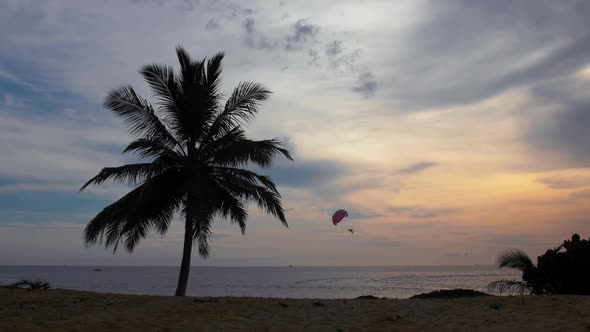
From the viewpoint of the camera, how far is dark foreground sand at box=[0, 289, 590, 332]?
1030cm

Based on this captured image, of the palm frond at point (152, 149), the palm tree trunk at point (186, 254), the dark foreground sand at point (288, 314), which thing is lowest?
the dark foreground sand at point (288, 314)

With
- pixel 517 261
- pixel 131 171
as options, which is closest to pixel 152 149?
pixel 131 171

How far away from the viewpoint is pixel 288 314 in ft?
39.4

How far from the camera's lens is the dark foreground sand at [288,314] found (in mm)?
10297

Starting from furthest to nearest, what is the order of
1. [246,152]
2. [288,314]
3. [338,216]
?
[338,216]
[246,152]
[288,314]

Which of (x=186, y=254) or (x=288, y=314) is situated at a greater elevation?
(x=186, y=254)

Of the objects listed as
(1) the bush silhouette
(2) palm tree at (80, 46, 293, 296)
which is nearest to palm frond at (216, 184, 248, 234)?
(2) palm tree at (80, 46, 293, 296)

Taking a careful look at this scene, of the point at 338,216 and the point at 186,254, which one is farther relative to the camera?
the point at 338,216

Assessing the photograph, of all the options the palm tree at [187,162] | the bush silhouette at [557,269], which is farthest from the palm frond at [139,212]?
the bush silhouette at [557,269]

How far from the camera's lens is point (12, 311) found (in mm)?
12125

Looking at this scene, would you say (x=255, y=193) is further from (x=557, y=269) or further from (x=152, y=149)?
(x=557, y=269)

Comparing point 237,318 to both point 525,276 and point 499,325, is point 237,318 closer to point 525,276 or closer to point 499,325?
point 499,325

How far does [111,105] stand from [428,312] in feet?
41.2

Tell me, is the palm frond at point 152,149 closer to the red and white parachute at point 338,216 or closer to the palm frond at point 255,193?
the palm frond at point 255,193
